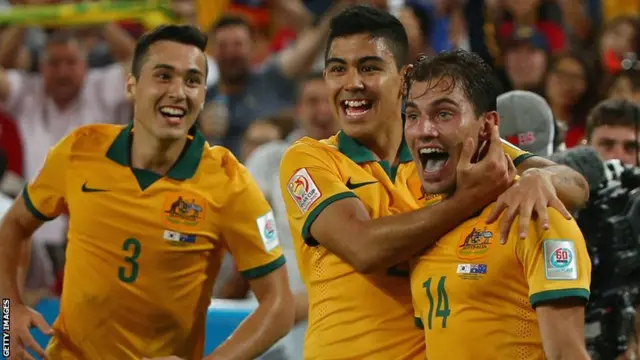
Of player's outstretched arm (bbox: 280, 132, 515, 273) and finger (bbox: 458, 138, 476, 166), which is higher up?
finger (bbox: 458, 138, 476, 166)

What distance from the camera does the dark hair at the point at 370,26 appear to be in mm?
4484

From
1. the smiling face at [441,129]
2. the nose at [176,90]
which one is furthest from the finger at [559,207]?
the nose at [176,90]

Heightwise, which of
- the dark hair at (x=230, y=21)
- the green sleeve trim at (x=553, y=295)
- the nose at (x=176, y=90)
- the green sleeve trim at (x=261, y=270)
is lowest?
the green sleeve trim at (x=261, y=270)

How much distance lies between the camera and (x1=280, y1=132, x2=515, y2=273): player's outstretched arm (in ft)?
12.4

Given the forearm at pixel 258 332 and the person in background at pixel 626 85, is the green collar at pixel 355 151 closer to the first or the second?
the forearm at pixel 258 332

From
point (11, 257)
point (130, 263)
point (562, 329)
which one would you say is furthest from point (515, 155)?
point (11, 257)

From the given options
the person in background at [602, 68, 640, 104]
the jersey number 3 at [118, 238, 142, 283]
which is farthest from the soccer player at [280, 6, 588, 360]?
the person in background at [602, 68, 640, 104]

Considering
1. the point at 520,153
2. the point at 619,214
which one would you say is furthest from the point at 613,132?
the point at 520,153

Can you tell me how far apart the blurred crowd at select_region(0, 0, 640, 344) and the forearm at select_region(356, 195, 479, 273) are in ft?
9.82

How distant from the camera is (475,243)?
148 inches

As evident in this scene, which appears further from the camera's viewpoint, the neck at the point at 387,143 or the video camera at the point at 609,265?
the video camera at the point at 609,265

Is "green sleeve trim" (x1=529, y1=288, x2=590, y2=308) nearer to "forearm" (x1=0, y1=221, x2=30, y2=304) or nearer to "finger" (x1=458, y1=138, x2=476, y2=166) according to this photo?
"finger" (x1=458, y1=138, x2=476, y2=166)

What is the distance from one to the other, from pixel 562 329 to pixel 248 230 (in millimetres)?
1728

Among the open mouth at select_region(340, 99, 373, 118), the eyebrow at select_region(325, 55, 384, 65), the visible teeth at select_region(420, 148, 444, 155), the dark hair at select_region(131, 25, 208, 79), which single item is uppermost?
the dark hair at select_region(131, 25, 208, 79)
